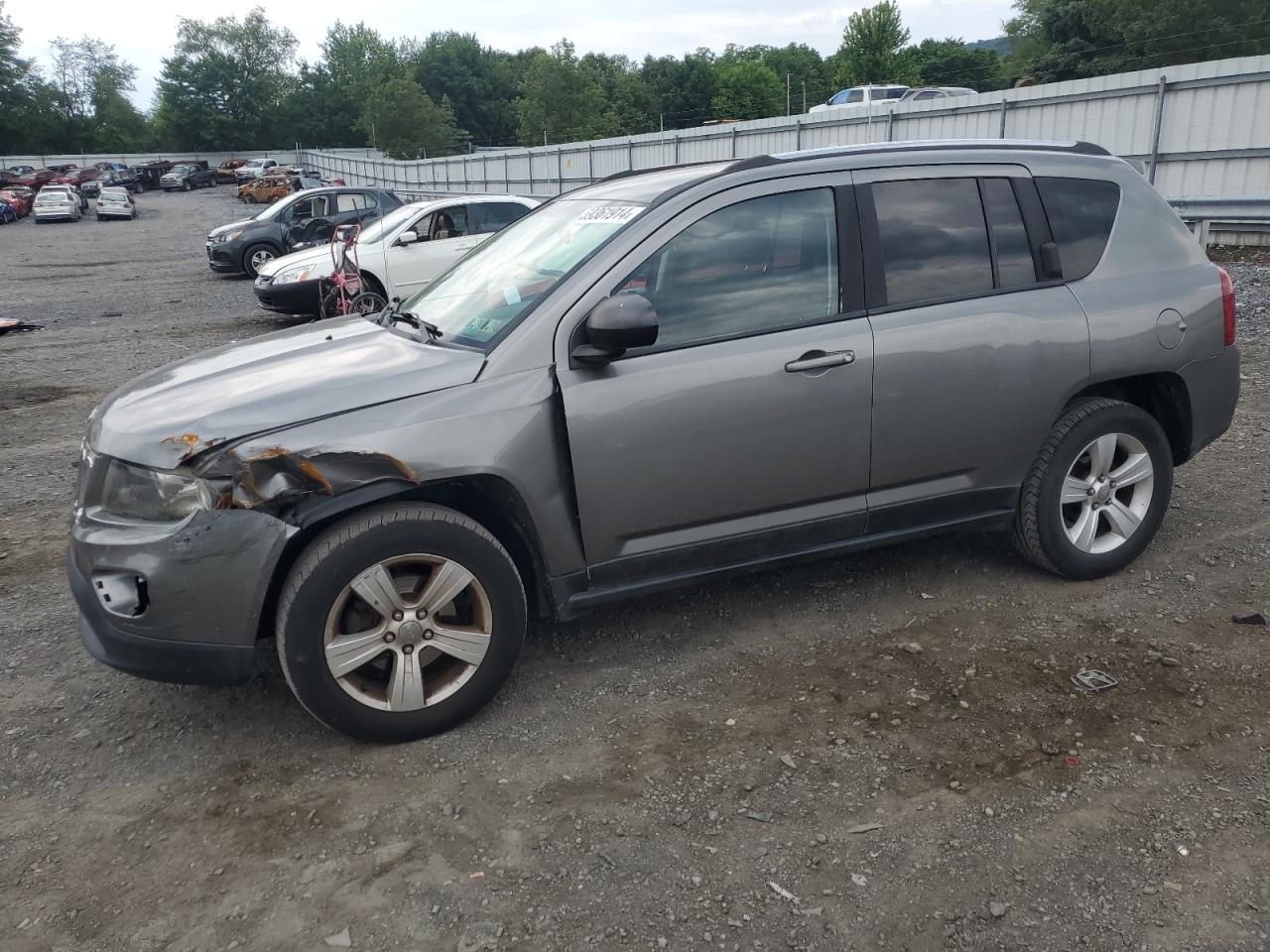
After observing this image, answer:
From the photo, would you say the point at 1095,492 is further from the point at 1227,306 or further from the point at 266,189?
the point at 266,189

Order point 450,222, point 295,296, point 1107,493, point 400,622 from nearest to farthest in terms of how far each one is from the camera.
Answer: point 400,622 → point 1107,493 → point 295,296 → point 450,222

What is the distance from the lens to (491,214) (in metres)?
13.8

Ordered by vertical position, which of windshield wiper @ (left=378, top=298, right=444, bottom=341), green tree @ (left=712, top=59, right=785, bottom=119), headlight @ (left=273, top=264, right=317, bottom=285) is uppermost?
green tree @ (left=712, top=59, right=785, bottom=119)

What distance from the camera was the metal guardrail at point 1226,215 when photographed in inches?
496

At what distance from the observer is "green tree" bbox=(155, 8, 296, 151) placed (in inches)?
3925

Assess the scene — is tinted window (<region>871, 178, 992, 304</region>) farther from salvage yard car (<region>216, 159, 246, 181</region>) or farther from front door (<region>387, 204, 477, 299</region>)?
salvage yard car (<region>216, 159, 246, 181</region>)

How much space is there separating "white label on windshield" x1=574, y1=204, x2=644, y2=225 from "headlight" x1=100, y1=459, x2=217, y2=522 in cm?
177

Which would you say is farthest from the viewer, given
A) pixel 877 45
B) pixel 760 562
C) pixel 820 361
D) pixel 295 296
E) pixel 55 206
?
pixel 877 45

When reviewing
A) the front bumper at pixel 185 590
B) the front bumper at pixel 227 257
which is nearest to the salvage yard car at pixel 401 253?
the front bumper at pixel 227 257

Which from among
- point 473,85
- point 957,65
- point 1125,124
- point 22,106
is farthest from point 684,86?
point 1125,124

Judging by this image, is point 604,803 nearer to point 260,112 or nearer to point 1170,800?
point 1170,800

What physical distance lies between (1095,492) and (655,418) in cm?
212

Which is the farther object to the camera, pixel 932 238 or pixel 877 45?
pixel 877 45

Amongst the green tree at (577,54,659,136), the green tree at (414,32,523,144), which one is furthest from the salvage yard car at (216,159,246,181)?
the green tree at (414,32,523,144)
